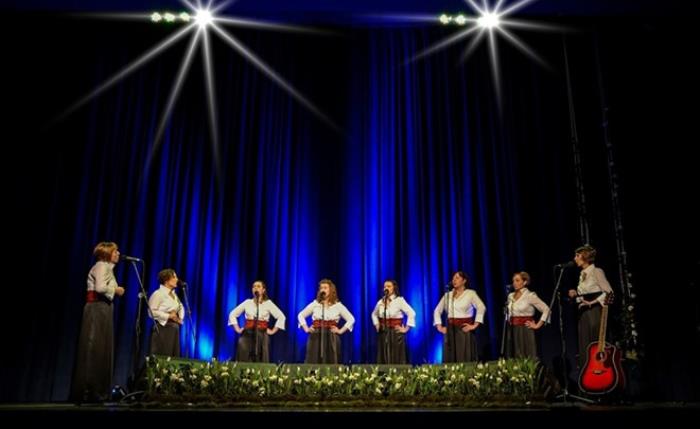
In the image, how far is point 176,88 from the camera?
10648 millimetres

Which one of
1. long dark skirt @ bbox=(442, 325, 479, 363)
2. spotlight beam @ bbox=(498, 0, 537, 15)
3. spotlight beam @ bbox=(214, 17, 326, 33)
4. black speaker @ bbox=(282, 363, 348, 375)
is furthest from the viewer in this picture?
spotlight beam @ bbox=(214, 17, 326, 33)

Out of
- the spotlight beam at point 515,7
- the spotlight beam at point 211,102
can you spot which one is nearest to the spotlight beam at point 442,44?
the spotlight beam at point 515,7

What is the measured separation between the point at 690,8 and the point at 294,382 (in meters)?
8.74

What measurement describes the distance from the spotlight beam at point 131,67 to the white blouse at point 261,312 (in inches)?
170

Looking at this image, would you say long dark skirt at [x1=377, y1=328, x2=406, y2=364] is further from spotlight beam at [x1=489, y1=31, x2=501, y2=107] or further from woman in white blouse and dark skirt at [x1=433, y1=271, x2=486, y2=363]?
spotlight beam at [x1=489, y1=31, x2=501, y2=107]

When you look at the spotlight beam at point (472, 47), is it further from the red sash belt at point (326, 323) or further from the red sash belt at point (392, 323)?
the red sash belt at point (326, 323)

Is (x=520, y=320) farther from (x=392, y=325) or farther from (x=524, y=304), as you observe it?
(x=392, y=325)

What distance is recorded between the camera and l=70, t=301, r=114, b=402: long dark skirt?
19.6 feet

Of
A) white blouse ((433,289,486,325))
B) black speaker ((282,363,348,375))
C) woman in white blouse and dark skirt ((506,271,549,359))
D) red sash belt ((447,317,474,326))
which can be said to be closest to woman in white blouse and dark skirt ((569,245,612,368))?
woman in white blouse and dark skirt ((506,271,549,359))

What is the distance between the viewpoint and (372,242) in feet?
32.9

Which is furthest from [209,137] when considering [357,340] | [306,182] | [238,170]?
[357,340]

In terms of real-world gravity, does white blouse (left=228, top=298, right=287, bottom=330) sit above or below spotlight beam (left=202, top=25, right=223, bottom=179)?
below

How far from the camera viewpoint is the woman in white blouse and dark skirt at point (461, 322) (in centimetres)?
820

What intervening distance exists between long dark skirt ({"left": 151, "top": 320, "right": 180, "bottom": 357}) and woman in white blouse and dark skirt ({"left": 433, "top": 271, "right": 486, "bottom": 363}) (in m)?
3.33
